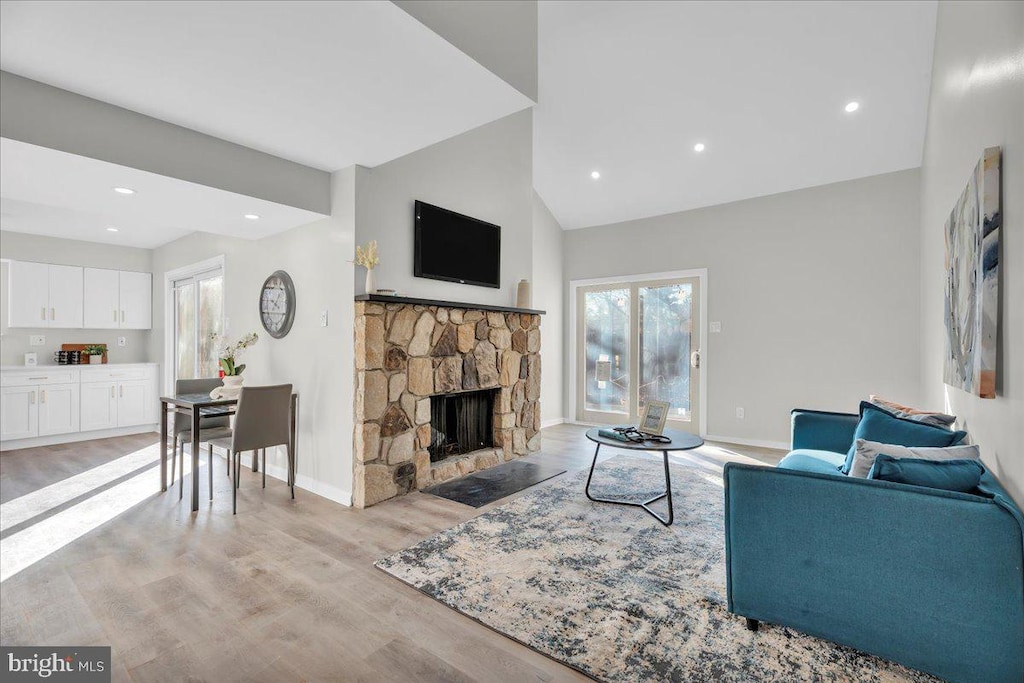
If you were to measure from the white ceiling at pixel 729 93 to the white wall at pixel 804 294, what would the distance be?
26 cm

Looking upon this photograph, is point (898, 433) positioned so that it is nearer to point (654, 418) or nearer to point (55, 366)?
point (654, 418)

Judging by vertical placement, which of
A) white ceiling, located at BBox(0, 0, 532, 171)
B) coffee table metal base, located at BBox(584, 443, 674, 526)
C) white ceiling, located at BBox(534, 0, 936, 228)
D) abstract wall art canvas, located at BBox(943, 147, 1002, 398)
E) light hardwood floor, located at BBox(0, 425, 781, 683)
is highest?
white ceiling, located at BBox(534, 0, 936, 228)

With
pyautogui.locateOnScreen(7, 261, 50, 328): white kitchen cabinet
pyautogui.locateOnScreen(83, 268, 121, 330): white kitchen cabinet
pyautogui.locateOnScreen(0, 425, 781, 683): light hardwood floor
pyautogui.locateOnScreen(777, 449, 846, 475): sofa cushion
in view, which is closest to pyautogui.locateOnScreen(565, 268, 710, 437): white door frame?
pyautogui.locateOnScreen(777, 449, 846, 475): sofa cushion

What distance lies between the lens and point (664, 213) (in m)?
5.78

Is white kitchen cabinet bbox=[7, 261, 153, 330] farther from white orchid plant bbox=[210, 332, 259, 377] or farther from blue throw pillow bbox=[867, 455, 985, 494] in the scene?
blue throw pillow bbox=[867, 455, 985, 494]

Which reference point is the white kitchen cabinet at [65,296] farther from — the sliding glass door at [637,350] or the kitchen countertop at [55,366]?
the sliding glass door at [637,350]

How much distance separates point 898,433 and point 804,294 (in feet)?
9.90

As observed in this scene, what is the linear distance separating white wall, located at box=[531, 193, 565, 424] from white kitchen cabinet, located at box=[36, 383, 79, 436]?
5367 millimetres

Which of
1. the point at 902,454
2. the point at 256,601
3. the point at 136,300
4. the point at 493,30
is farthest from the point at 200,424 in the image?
the point at 902,454

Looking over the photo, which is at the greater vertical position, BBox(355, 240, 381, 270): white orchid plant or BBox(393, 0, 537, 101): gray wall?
BBox(393, 0, 537, 101): gray wall

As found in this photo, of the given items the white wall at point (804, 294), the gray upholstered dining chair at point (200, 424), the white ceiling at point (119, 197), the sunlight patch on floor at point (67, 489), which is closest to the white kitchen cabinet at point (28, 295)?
the white ceiling at point (119, 197)

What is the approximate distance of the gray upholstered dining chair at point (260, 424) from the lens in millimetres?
3238

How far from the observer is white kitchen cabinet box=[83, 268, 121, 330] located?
579cm

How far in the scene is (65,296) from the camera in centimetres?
559
